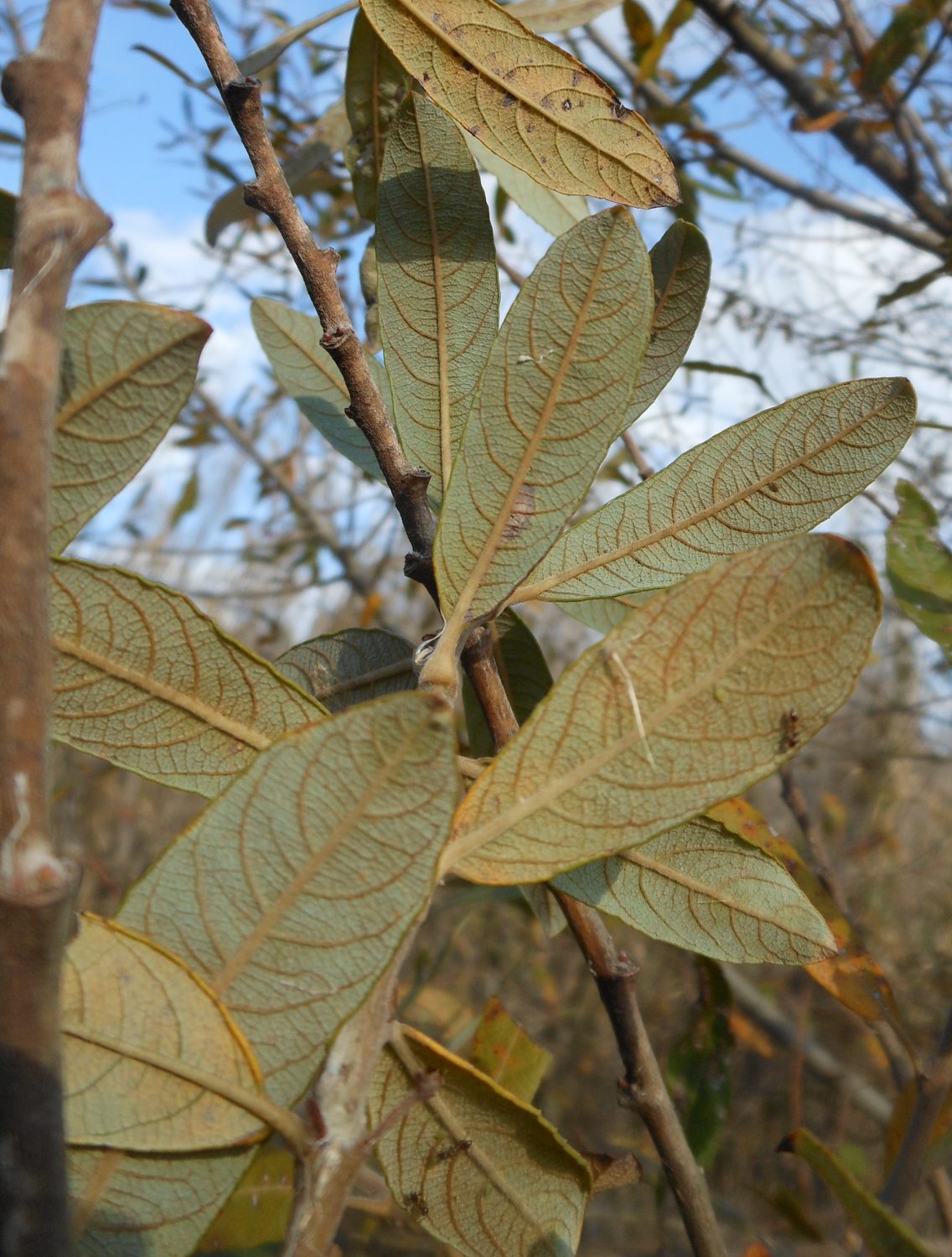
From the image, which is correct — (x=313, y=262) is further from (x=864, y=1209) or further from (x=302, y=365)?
(x=864, y=1209)

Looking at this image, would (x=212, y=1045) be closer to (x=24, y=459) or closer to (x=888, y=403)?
(x=24, y=459)

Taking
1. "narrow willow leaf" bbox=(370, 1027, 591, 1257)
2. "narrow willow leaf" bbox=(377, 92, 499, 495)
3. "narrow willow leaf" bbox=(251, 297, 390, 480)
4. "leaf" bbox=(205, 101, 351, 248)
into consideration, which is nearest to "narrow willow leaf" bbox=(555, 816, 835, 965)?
"narrow willow leaf" bbox=(370, 1027, 591, 1257)

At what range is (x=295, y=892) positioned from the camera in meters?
0.29

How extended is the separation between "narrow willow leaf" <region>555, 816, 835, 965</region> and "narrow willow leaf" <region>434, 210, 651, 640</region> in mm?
154

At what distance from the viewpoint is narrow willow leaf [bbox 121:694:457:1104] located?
0.27m

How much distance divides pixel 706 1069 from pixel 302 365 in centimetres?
66

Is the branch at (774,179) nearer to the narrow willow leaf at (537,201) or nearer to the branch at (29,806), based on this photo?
the narrow willow leaf at (537,201)

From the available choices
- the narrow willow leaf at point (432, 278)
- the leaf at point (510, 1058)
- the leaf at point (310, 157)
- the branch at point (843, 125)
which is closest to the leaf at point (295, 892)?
the narrow willow leaf at point (432, 278)

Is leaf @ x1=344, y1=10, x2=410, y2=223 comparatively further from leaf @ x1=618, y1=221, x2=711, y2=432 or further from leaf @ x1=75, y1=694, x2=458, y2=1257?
leaf @ x1=75, y1=694, x2=458, y2=1257

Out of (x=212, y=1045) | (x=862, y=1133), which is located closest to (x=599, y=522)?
(x=212, y=1045)

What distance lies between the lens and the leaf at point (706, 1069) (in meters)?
0.81

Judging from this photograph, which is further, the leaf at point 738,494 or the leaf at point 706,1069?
the leaf at point 706,1069

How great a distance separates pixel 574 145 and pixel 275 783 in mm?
312

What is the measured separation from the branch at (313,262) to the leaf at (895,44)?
109 cm
